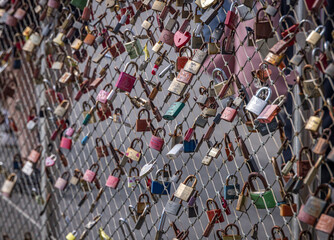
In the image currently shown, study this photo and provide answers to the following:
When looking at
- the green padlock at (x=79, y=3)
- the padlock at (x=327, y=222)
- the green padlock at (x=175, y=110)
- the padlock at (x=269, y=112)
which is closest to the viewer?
the padlock at (x=327, y=222)

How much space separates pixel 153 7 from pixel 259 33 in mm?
470

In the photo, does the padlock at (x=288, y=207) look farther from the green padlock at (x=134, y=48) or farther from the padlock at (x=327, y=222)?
the green padlock at (x=134, y=48)

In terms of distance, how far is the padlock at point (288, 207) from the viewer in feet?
5.04

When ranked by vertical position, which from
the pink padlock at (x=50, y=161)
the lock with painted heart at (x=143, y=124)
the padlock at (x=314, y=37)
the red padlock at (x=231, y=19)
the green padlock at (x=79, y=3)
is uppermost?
the padlock at (x=314, y=37)

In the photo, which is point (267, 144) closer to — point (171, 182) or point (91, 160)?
point (171, 182)

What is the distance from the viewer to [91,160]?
8.06 feet

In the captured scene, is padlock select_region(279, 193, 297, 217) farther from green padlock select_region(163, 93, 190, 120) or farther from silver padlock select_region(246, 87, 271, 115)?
green padlock select_region(163, 93, 190, 120)

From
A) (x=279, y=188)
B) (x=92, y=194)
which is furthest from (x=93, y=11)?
(x=279, y=188)

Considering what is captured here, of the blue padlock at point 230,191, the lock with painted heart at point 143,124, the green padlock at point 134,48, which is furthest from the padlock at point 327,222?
the green padlock at point 134,48

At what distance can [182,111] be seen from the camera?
197cm

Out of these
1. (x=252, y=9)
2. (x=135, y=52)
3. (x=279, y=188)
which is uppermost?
(x=252, y=9)

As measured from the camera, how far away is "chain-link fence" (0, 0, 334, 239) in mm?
1527

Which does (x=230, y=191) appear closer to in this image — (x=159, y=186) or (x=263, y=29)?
(x=159, y=186)

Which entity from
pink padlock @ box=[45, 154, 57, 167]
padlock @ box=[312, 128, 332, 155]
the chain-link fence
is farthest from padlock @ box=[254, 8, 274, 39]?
pink padlock @ box=[45, 154, 57, 167]
